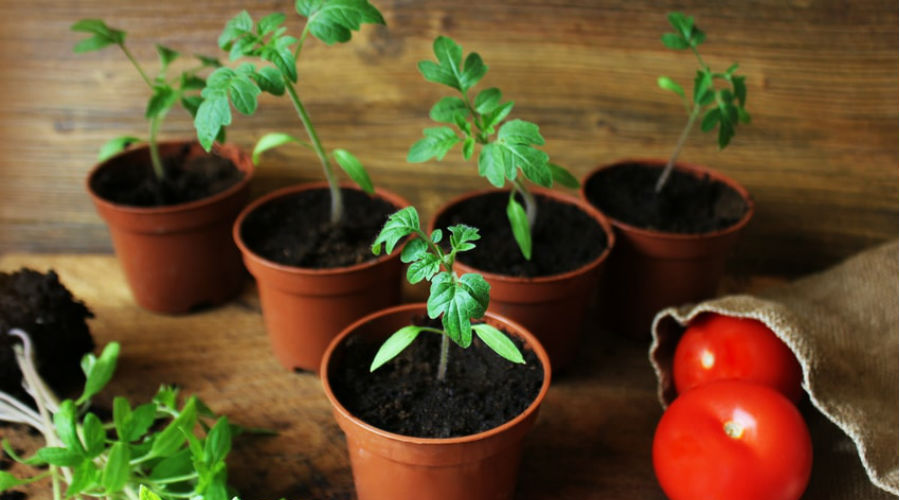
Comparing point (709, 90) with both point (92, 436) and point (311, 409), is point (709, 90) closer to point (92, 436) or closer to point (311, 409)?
point (311, 409)

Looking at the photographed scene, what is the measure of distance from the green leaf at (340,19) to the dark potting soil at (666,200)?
1.48 ft

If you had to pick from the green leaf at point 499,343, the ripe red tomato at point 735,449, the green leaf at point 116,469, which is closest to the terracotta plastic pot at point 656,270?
the ripe red tomato at point 735,449

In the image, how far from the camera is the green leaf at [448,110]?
0.93 metres

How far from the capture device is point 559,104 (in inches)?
48.1

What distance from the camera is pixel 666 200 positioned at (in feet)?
3.78

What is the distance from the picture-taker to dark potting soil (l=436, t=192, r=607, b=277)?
105 cm

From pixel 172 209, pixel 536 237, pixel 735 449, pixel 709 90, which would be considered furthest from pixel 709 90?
pixel 172 209

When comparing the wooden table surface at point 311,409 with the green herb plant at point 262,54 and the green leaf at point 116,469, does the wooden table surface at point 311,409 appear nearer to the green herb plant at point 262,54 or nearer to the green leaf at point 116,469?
the green leaf at point 116,469

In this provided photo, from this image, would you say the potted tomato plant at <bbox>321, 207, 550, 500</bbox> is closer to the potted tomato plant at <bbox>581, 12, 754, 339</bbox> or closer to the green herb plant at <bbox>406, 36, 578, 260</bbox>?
the green herb plant at <bbox>406, 36, 578, 260</bbox>

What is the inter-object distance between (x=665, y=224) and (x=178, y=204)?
2.25 feet

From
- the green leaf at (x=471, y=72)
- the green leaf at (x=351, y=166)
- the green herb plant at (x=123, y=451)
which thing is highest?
the green leaf at (x=471, y=72)

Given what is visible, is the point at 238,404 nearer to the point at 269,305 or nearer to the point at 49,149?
the point at 269,305

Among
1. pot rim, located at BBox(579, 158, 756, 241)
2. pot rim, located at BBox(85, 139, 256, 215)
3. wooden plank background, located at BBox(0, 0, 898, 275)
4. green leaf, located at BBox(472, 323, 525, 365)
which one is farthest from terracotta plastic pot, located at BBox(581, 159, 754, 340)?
pot rim, located at BBox(85, 139, 256, 215)

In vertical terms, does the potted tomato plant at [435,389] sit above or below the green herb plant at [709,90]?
below
